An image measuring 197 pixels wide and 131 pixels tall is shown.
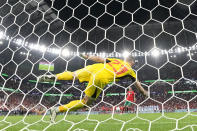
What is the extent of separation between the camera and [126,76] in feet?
6.61

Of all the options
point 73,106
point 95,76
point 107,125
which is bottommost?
point 107,125

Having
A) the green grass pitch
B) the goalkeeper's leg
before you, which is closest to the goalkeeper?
the goalkeeper's leg

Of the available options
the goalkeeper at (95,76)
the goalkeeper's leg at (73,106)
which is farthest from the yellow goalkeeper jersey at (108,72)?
the goalkeeper's leg at (73,106)

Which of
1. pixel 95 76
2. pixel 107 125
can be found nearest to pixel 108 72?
pixel 95 76

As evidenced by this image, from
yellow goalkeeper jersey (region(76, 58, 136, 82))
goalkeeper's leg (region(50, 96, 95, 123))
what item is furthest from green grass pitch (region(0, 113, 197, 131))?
yellow goalkeeper jersey (region(76, 58, 136, 82))

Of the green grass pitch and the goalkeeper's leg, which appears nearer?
the green grass pitch

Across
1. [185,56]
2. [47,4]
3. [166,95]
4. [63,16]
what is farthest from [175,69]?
[47,4]

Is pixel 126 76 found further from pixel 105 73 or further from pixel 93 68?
pixel 93 68

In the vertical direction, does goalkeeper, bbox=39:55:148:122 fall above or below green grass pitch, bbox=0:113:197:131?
above

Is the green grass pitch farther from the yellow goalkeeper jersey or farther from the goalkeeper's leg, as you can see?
the yellow goalkeeper jersey

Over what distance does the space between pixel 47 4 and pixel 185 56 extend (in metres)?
13.5

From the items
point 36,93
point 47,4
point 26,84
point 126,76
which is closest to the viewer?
point 126,76

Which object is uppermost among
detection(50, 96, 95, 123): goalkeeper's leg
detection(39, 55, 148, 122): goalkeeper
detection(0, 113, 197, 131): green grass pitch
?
detection(39, 55, 148, 122): goalkeeper

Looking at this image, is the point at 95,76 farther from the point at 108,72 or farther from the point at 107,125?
the point at 107,125
